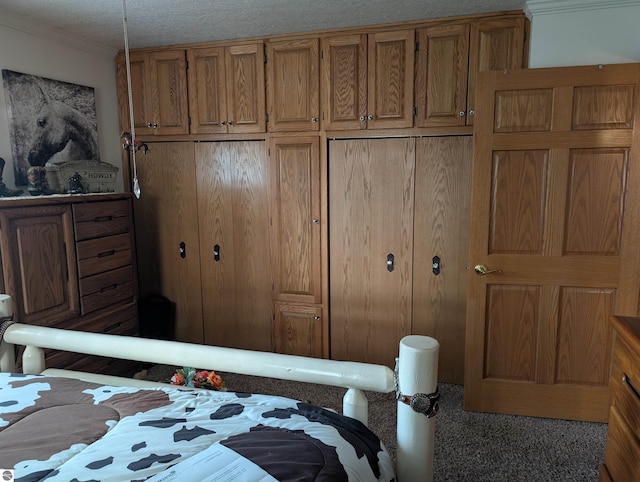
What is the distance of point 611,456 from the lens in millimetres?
1655

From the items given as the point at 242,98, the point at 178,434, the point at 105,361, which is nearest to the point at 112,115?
the point at 242,98

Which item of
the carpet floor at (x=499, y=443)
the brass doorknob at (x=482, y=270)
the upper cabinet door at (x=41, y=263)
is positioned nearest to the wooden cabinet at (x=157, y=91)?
the upper cabinet door at (x=41, y=263)

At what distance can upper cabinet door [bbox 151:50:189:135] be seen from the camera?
10.6 feet

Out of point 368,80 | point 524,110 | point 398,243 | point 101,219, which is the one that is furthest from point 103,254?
point 524,110

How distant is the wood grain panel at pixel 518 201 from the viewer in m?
2.45

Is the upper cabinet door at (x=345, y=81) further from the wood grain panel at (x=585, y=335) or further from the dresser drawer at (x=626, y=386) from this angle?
the dresser drawer at (x=626, y=386)

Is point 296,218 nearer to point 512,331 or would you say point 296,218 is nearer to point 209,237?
point 209,237

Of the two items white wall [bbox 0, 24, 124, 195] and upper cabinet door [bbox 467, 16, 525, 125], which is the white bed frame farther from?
upper cabinet door [bbox 467, 16, 525, 125]

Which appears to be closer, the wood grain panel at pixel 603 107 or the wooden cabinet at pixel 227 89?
the wood grain panel at pixel 603 107

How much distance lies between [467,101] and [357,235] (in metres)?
1.11

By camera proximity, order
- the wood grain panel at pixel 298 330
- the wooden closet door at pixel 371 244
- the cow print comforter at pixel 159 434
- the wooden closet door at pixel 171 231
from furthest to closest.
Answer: the wooden closet door at pixel 171 231 → the wood grain panel at pixel 298 330 → the wooden closet door at pixel 371 244 → the cow print comforter at pixel 159 434

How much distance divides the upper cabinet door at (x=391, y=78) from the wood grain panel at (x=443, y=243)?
0.79 ft

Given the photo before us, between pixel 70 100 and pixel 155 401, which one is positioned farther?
pixel 70 100

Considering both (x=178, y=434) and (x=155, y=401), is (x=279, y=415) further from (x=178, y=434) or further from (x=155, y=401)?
(x=155, y=401)
